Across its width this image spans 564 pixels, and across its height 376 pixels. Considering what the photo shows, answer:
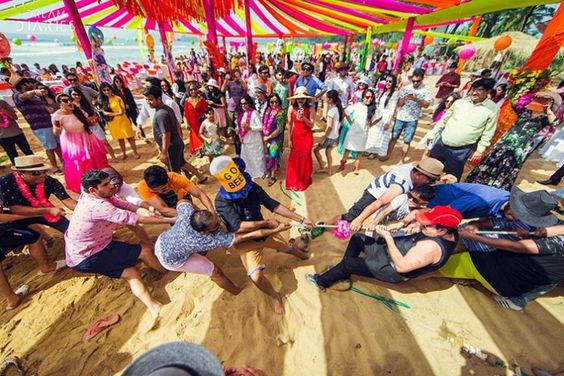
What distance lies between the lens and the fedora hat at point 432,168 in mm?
2283

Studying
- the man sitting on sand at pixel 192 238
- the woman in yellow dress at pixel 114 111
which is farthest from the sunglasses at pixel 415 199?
the woman in yellow dress at pixel 114 111

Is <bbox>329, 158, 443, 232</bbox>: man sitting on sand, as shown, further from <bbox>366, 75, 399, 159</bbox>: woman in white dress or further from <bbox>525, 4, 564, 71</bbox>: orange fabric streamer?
<bbox>525, 4, 564, 71</bbox>: orange fabric streamer

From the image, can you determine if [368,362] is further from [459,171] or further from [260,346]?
[459,171]

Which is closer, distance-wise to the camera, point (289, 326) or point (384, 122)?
point (289, 326)

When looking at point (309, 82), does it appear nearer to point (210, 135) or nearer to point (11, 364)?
point (210, 135)

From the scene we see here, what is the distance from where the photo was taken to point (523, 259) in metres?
2.13

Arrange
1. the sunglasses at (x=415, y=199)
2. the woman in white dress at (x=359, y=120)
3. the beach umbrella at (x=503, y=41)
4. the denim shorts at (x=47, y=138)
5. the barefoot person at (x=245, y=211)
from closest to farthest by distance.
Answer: the barefoot person at (x=245, y=211)
the sunglasses at (x=415, y=199)
the woman in white dress at (x=359, y=120)
the denim shorts at (x=47, y=138)
the beach umbrella at (x=503, y=41)

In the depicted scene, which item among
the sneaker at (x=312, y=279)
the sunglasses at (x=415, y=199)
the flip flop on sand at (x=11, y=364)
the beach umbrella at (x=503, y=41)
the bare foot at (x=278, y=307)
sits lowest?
the flip flop on sand at (x=11, y=364)

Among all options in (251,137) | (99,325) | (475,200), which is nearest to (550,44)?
(475,200)

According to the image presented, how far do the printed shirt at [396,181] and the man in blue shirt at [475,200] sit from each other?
1.85 ft

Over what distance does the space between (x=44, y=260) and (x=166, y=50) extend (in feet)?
23.8

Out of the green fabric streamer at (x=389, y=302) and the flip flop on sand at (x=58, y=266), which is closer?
the green fabric streamer at (x=389, y=302)

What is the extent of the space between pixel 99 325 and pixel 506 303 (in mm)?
4144

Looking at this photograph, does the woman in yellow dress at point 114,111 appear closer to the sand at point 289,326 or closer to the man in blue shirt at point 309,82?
the sand at point 289,326
